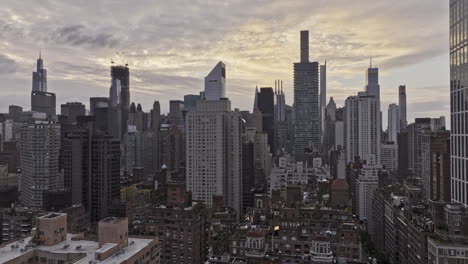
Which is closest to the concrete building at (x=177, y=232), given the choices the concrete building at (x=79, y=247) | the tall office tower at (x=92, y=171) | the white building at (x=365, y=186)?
the concrete building at (x=79, y=247)

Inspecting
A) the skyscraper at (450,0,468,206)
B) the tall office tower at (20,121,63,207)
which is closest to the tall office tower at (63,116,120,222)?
the tall office tower at (20,121,63,207)

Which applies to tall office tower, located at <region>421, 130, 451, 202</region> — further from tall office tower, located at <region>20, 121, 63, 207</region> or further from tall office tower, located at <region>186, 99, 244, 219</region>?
tall office tower, located at <region>20, 121, 63, 207</region>

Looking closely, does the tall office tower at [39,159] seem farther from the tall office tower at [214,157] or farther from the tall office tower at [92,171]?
the tall office tower at [214,157]

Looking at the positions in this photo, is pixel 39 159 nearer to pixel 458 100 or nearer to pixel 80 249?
pixel 80 249

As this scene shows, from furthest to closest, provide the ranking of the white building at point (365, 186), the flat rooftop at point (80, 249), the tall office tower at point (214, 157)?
1. the tall office tower at point (214, 157)
2. the white building at point (365, 186)
3. the flat rooftop at point (80, 249)

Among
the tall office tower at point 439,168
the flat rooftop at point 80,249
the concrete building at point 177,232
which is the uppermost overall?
the tall office tower at point 439,168

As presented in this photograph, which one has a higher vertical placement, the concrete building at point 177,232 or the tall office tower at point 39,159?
the tall office tower at point 39,159

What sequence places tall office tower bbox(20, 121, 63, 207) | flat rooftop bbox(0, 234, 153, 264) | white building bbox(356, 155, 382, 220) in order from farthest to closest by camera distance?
tall office tower bbox(20, 121, 63, 207), white building bbox(356, 155, 382, 220), flat rooftop bbox(0, 234, 153, 264)

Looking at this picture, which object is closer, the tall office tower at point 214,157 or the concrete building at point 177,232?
the concrete building at point 177,232
